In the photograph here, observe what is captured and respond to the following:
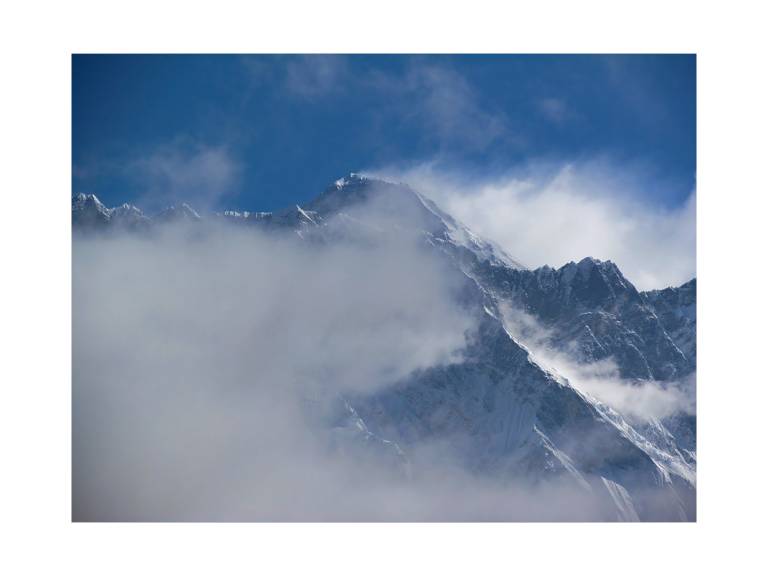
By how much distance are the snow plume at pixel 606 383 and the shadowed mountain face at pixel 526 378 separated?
2.23 ft

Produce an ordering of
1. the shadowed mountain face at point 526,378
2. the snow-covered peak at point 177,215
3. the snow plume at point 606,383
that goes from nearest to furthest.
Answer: the snow-covered peak at point 177,215
the shadowed mountain face at point 526,378
the snow plume at point 606,383

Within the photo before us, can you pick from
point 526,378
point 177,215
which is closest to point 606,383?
point 526,378

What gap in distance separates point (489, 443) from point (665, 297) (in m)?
44.1

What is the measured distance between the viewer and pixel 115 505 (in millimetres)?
59750

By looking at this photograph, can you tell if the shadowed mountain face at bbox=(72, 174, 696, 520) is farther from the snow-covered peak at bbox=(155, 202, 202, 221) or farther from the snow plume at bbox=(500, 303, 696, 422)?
the snow-covered peak at bbox=(155, 202, 202, 221)

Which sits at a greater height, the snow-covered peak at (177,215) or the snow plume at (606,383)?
the snow-covered peak at (177,215)

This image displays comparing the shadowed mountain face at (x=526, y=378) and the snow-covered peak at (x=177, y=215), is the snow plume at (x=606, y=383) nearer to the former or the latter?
the shadowed mountain face at (x=526, y=378)

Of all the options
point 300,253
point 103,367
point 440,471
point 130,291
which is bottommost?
point 440,471

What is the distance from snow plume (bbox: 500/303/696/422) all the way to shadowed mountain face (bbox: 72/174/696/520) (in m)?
0.68

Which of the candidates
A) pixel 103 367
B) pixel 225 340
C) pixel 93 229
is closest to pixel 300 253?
pixel 225 340

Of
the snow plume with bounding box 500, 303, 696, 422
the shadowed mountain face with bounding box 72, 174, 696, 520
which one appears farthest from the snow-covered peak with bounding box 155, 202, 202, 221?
the snow plume with bounding box 500, 303, 696, 422

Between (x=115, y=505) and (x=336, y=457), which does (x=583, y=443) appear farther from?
(x=115, y=505)

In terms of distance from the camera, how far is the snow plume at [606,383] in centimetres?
15262

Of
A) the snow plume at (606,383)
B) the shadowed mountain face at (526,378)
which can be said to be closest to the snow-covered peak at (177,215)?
the shadowed mountain face at (526,378)
